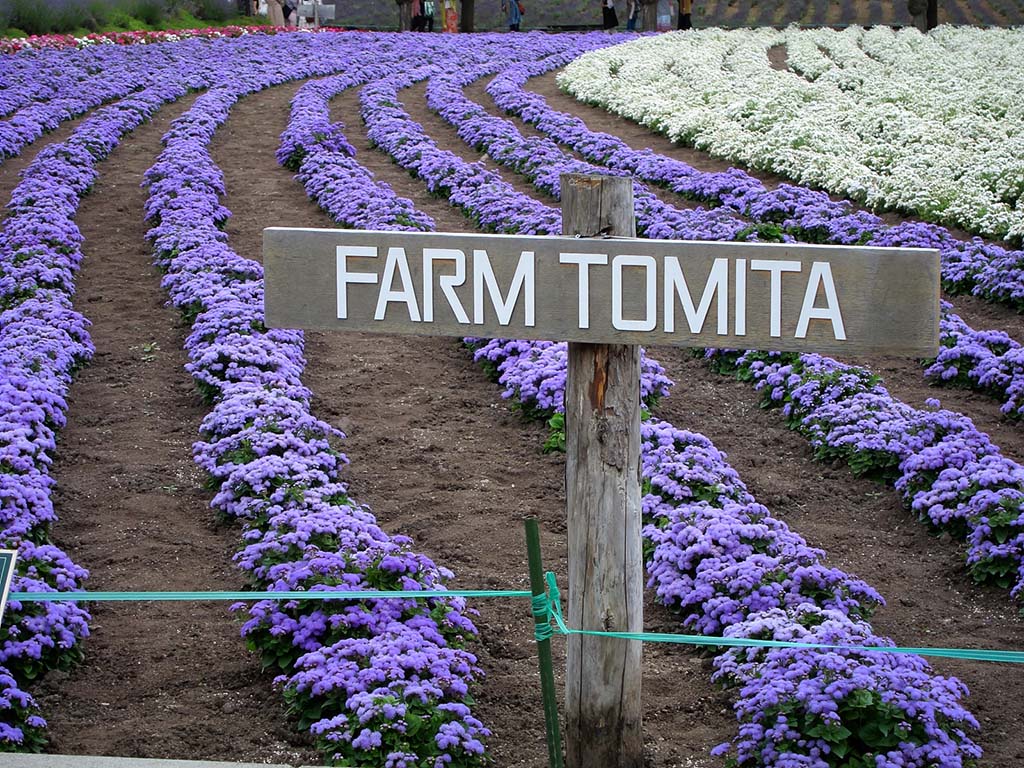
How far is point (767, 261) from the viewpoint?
3.68m

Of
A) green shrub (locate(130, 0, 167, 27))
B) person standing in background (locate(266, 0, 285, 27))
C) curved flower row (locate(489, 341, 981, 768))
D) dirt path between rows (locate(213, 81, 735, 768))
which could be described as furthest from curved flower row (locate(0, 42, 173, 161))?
person standing in background (locate(266, 0, 285, 27))

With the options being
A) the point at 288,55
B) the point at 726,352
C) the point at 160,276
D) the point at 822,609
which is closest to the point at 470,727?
the point at 822,609

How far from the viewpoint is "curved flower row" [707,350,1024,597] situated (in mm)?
5992

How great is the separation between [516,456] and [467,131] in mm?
11546

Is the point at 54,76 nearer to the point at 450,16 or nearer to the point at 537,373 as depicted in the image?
the point at 537,373

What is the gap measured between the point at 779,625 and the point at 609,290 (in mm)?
1786

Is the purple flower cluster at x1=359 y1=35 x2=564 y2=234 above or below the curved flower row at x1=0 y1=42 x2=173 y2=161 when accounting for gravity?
below

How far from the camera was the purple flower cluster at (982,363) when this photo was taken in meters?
8.32

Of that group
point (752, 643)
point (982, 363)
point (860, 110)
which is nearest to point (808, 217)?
point (982, 363)

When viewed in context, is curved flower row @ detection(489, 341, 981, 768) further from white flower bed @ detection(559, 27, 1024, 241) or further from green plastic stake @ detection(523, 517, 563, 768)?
white flower bed @ detection(559, 27, 1024, 241)

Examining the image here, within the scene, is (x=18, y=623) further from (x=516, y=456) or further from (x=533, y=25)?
(x=533, y=25)

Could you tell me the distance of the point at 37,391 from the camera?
782 cm

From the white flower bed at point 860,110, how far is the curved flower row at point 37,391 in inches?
343

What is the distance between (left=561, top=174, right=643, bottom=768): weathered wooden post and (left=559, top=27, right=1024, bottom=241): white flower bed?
9.44m
